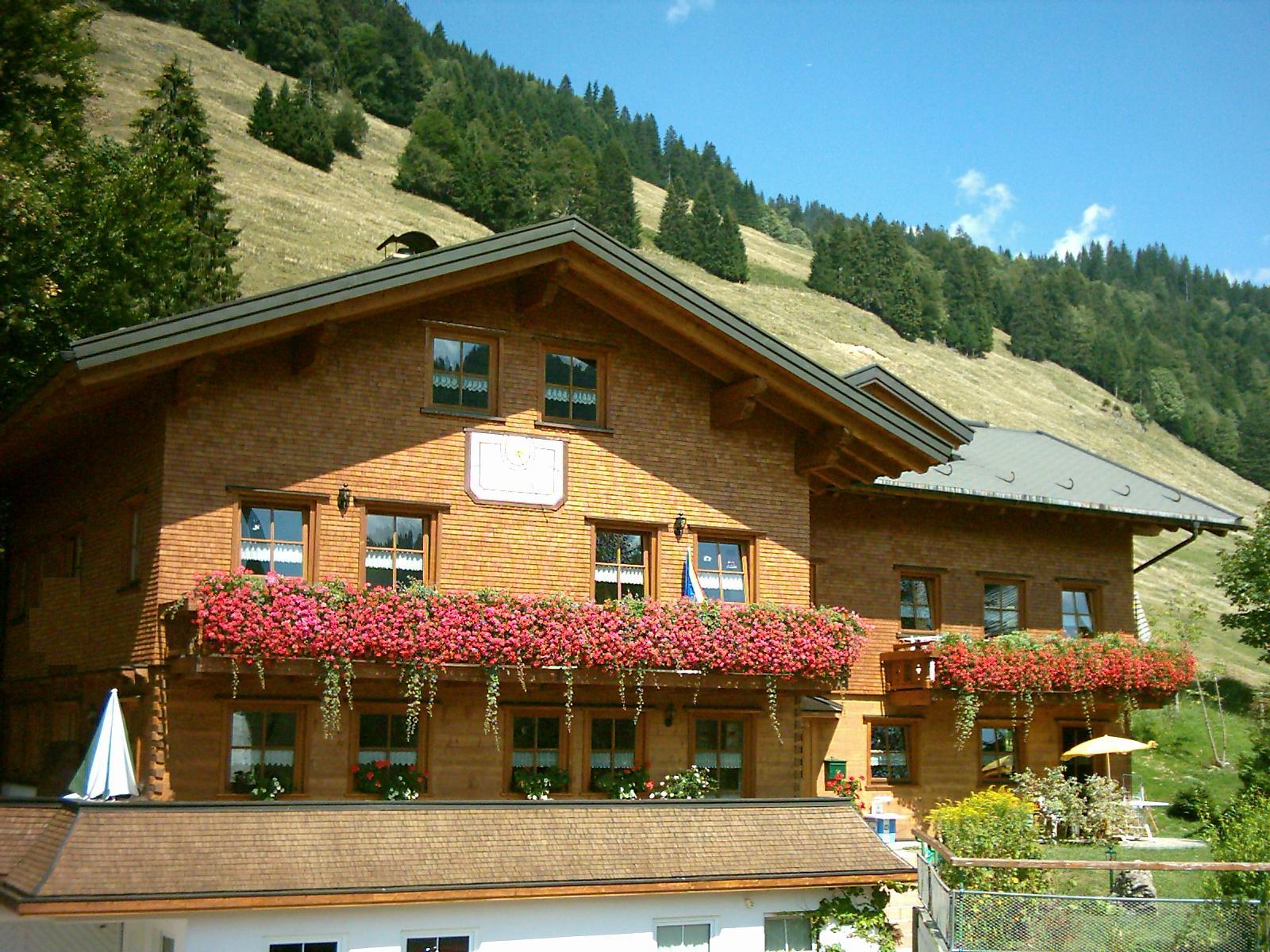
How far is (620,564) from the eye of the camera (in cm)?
2212

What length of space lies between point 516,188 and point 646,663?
338 feet

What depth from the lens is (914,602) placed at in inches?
1120

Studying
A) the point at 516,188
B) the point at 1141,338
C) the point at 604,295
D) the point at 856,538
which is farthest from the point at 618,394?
the point at 1141,338

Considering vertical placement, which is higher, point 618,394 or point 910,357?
point 910,357

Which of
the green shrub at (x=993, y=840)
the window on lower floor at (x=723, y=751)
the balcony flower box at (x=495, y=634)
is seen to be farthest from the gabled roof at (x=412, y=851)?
the window on lower floor at (x=723, y=751)

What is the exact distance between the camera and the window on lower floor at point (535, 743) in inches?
829

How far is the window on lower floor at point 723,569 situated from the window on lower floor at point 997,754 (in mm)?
7875

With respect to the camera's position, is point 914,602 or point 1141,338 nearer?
point 914,602

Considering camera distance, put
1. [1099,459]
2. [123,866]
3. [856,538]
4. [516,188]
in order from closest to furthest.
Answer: [123,866] → [856,538] → [1099,459] → [516,188]

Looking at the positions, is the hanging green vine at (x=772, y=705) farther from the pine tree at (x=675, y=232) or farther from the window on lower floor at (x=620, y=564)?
the pine tree at (x=675, y=232)

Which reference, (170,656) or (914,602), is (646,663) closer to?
(170,656)

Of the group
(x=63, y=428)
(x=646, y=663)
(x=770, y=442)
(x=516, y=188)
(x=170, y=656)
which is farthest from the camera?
(x=516, y=188)

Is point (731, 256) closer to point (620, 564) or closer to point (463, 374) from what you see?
point (620, 564)

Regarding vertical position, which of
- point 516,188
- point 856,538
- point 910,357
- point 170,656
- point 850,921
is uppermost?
point 516,188
